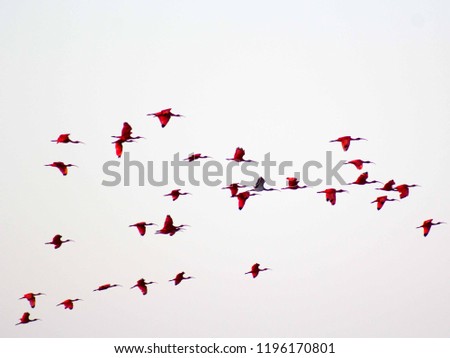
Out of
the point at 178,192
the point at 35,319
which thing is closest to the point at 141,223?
the point at 178,192

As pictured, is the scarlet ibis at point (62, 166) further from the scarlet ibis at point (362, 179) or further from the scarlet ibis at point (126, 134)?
the scarlet ibis at point (362, 179)

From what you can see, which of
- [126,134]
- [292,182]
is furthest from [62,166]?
[292,182]

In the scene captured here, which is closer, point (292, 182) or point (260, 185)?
point (292, 182)

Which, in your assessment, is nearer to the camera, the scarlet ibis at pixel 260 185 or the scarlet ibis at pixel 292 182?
the scarlet ibis at pixel 292 182

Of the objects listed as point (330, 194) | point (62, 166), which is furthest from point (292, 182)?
point (62, 166)

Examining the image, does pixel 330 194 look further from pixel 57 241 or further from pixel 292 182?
pixel 57 241

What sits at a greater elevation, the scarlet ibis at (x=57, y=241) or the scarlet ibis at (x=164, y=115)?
the scarlet ibis at (x=164, y=115)

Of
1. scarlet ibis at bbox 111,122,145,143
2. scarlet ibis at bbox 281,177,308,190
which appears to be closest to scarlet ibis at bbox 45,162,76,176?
scarlet ibis at bbox 111,122,145,143

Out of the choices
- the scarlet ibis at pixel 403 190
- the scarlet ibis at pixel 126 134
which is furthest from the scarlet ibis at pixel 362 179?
the scarlet ibis at pixel 126 134

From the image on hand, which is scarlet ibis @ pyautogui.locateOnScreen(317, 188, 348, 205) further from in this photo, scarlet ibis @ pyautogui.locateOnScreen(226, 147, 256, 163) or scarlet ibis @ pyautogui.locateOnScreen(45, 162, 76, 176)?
scarlet ibis @ pyautogui.locateOnScreen(45, 162, 76, 176)

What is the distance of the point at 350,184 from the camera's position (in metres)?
61.7

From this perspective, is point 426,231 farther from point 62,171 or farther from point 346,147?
point 62,171

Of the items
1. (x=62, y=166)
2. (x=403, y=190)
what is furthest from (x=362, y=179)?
(x=62, y=166)

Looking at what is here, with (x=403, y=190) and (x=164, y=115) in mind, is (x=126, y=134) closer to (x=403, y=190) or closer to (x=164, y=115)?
(x=164, y=115)
